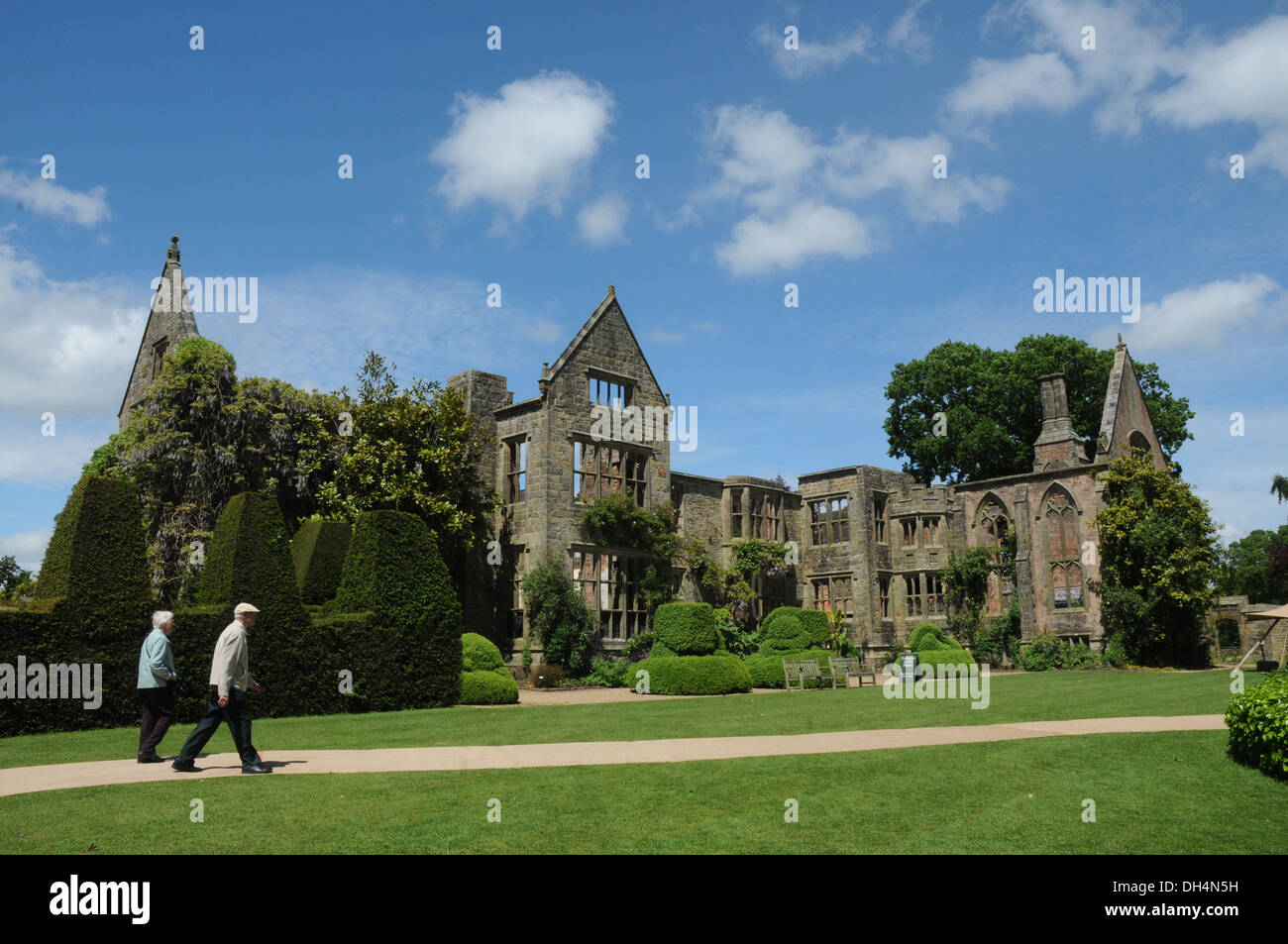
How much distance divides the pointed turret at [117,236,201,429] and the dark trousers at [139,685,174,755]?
70.2 feet

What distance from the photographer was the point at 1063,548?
39.1m

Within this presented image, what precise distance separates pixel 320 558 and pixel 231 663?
39.6 ft

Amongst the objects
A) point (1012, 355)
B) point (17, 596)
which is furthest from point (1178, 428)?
point (17, 596)

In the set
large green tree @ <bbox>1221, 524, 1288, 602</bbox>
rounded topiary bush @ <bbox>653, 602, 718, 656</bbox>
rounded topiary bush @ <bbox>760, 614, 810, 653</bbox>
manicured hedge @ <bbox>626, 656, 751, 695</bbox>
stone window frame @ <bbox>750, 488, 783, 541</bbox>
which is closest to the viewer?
manicured hedge @ <bbox>626, 656, 751, 695</bbox>

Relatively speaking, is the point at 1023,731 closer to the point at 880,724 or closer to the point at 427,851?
the point at 880,724

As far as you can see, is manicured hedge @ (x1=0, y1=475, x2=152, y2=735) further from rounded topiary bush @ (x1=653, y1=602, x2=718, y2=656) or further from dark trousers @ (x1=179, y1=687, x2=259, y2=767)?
rounded topiary bush @ (x1=653, y1=602, x2=718, y2=656)

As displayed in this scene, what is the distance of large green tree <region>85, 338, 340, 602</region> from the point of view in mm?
26406

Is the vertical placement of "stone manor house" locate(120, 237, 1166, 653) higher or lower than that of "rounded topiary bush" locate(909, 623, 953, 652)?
higher

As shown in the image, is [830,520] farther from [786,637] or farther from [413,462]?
[413,462]

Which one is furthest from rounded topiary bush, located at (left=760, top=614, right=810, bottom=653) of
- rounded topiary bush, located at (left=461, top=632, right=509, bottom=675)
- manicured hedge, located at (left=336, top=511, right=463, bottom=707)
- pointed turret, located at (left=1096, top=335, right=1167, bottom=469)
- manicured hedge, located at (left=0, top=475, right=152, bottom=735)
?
manicured hedge, located at (left=0, top=475, right=152, bottom=735)

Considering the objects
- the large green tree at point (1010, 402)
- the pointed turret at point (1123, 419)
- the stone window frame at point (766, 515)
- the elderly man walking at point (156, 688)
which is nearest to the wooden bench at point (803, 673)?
the stone window frame at point (766, 515)

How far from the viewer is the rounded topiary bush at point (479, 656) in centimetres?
2306

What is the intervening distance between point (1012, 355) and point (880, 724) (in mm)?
41711

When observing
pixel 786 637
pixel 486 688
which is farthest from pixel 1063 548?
pixel 486 688
